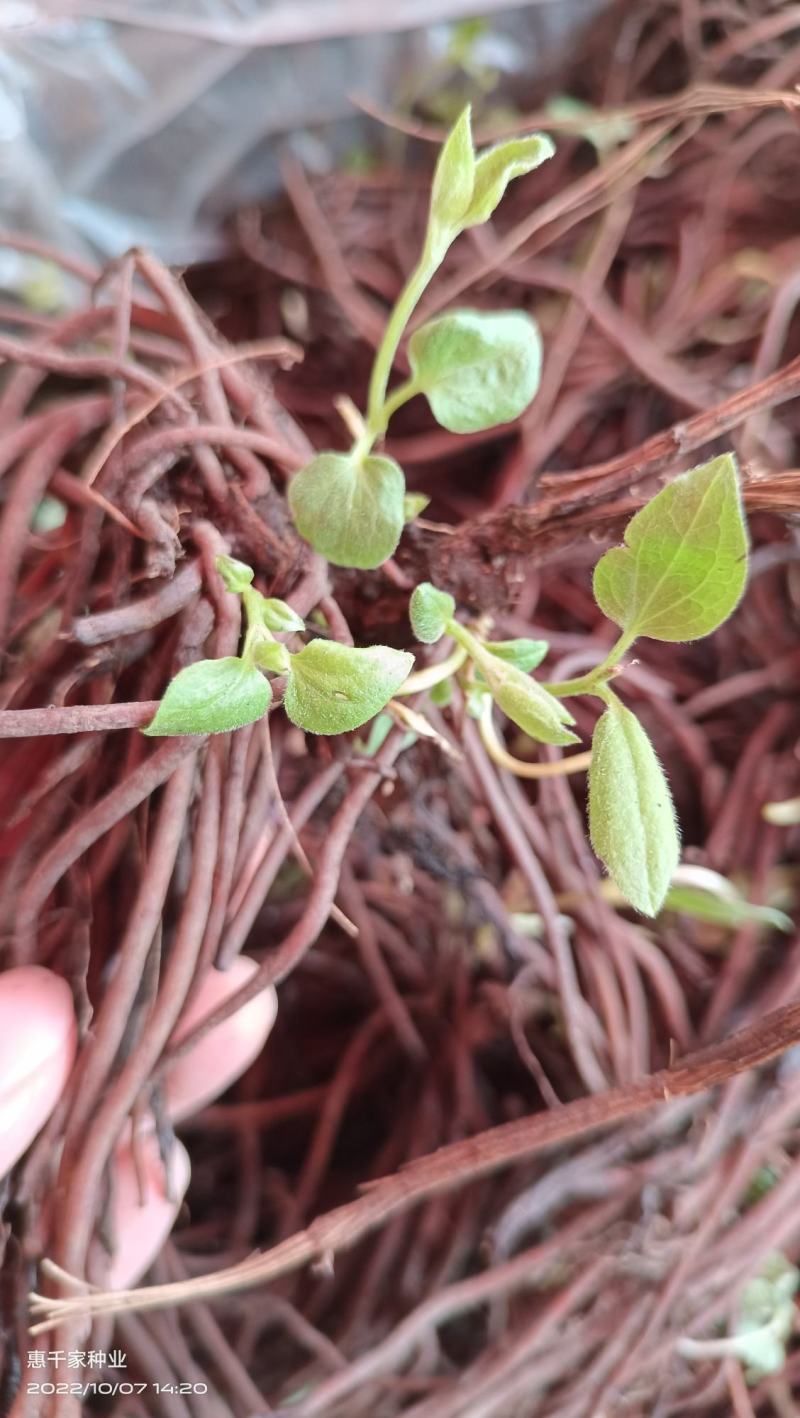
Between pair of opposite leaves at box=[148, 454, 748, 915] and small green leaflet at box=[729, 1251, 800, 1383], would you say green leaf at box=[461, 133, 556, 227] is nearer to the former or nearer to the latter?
pair of opposite leaves at box=[148, 454, 748, 915]

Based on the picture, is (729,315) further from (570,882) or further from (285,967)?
(285,967)

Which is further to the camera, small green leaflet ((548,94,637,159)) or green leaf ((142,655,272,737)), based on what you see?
small green leaflet ((548,94,637,159))

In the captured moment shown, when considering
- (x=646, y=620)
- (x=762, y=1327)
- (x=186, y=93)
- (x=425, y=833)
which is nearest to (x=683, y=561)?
(x=646, y=620)

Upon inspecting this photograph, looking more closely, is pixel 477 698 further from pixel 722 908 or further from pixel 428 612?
pixel 722 908

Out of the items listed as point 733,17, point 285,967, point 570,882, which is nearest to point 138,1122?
point 285,967

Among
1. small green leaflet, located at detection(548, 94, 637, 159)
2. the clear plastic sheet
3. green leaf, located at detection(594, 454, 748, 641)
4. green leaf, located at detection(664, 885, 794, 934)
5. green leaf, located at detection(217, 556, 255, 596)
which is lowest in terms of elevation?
green leaf, located at detection(664, 885, 794, 934)

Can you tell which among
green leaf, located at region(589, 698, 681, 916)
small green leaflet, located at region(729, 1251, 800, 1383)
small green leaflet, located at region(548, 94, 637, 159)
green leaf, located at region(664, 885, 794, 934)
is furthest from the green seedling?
small green leaflet, located at region(548, 94, 637, 159)

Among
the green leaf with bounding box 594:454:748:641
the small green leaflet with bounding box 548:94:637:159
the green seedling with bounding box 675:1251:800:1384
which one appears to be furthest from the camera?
the small green leaflet with bounding box 548:94:637:159
